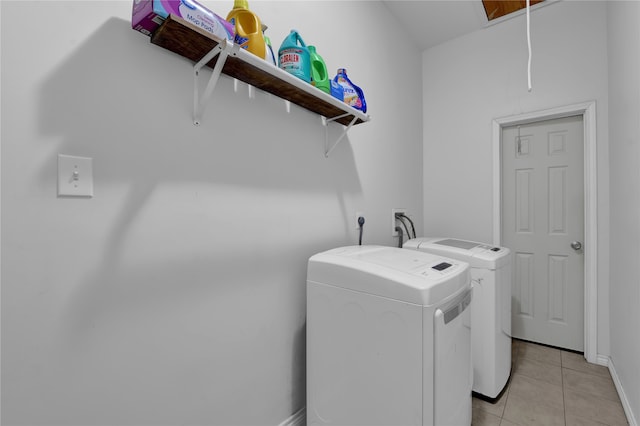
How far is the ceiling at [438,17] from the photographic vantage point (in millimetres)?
2308

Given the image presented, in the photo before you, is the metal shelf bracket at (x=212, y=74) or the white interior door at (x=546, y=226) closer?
the metal shelf bracket at (x=212, y=74)

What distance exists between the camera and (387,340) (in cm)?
107

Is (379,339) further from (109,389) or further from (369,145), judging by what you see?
(369,145)

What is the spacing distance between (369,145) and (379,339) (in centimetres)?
141

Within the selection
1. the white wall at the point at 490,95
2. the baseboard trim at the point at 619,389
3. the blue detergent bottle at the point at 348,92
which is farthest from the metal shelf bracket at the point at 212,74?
the baseboard trim at the point at 619,389

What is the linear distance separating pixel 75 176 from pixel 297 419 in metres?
1.49

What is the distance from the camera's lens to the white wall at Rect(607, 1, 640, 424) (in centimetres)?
147

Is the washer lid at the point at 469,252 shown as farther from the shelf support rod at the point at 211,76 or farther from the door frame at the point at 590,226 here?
the shelf support rod at the point at 211,76

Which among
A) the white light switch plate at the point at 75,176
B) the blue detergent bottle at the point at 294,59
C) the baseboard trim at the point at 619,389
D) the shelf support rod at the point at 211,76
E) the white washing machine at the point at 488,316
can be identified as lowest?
the baseboard trim at the point at 619,389

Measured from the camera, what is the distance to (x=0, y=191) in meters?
0.68

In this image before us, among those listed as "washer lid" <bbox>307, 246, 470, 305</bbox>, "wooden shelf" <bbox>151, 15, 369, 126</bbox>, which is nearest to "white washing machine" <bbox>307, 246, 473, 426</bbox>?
"washer lid" <bbox>307, 246, 470, 305</bbox>

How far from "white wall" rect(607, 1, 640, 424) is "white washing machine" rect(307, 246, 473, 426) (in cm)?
102

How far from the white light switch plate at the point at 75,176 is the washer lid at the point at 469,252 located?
180 cm

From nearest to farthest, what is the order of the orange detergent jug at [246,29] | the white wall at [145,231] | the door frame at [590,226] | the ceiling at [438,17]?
the white wall at [145,231] < the orange detergent jug at [246,29] < the door frame at [590,226] < the ceiling at [438,17]
